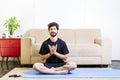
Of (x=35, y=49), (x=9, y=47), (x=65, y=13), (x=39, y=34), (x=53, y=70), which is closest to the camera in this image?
(x=53, y=70)

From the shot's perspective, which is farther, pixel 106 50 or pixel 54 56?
pixel 106 50

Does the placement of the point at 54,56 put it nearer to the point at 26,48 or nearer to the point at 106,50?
the point at 26,48

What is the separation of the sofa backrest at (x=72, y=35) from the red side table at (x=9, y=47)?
1.39 ft

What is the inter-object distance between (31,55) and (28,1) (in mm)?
1767

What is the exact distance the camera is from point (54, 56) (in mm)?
4258

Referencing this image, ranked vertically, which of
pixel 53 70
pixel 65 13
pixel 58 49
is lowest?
pixel 53 70

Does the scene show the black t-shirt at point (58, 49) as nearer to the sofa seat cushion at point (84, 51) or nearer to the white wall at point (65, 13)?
the sofa seat cushion at point (84, 51)

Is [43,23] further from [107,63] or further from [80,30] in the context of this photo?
[107,63]

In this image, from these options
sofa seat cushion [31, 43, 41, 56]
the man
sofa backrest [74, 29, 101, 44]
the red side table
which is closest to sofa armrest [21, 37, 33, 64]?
sofa seat cushion [31, 43, 41, 56]

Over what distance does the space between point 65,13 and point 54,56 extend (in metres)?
Result: 2.50

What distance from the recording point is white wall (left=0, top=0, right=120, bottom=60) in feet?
21.4

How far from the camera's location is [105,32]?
6.61 meters

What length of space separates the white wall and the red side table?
655 millimetres

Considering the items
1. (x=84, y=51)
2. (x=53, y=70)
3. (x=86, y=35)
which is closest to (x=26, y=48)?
(x=84, y=51)
